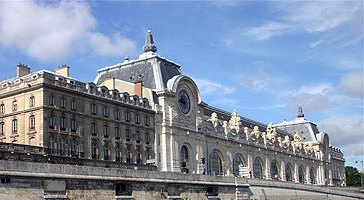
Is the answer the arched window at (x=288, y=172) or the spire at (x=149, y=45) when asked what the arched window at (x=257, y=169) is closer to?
the arched window at (x=288, y=172)

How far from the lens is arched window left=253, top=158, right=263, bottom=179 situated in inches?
4067

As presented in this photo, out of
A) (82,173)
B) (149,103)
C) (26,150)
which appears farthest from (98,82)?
(82,173)

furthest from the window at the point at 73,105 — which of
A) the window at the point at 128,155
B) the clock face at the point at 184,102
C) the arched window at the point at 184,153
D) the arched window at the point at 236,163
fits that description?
the arched window at the point at 236,163

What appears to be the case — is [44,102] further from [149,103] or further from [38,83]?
[149,103]

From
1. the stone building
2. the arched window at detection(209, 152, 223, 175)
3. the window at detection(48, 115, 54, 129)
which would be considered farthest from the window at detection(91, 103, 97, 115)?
the arched window at detection(209, 152, 223, 175)

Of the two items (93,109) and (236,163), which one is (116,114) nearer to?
(93,109)

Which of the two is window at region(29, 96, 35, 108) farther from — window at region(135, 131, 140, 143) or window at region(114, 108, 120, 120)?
window at region(135, 131, 140, 143)

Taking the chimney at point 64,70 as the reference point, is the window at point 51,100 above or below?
below

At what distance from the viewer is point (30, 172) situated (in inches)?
1497

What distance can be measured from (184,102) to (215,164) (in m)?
13.3

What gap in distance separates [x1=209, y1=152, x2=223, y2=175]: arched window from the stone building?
16 cm

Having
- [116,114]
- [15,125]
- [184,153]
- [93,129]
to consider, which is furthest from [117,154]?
[184,153]

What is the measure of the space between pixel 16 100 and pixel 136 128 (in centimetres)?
1664

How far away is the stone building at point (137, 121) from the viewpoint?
59656mm
